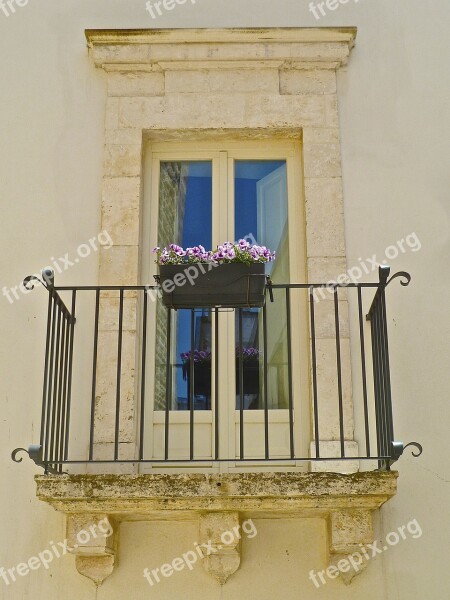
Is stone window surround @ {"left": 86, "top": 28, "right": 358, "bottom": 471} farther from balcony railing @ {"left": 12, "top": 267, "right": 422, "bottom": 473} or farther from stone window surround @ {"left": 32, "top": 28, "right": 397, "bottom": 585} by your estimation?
balcony railing @ {"left": 12, "top": 267, "right": 422, "bottom": 473}

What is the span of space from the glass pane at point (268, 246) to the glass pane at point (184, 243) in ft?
0.64

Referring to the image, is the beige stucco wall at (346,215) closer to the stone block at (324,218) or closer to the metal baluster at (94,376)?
the stone block at (324,218)

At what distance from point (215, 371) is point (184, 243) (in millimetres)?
1148

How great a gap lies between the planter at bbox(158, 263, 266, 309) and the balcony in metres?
0.12

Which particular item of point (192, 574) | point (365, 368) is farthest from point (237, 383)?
point (192, 574)

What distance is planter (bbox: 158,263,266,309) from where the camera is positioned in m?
5.24

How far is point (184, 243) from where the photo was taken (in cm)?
623

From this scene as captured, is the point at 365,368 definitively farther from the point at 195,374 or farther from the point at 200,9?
the point at 200,9

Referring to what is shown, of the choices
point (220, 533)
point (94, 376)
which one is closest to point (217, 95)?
point (94, 376)

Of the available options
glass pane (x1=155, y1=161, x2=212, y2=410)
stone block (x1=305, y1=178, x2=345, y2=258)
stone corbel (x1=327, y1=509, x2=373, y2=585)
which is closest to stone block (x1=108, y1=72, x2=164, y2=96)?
glass pane (x1=155, y1=161, x2=212, y2=410)

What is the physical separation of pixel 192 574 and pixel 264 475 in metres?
0.81

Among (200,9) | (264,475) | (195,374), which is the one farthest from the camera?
(200,9)

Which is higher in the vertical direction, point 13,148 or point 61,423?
point 13,148

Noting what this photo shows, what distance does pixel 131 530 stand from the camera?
5453 millimetres
